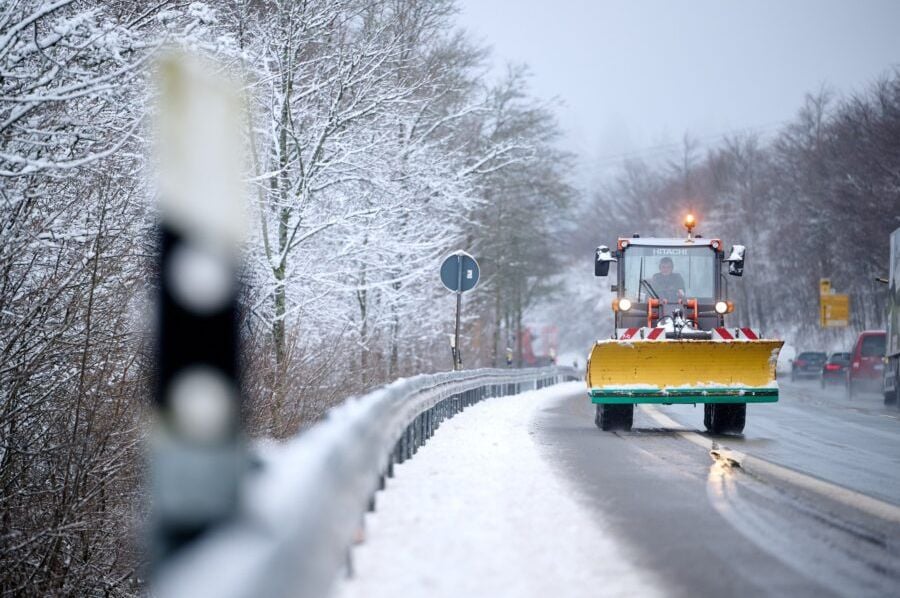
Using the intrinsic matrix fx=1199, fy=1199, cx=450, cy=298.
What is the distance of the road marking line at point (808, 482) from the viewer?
26.1 ft

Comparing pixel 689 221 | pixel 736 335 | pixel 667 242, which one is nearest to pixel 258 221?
pixel 667 242

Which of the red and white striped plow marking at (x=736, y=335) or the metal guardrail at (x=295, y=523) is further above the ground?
the red and white striped plow marking at (x=736, y=335)

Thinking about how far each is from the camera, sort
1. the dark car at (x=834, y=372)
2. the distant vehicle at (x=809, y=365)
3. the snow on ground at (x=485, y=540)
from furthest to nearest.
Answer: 1. the distant vehicle at (x=809, y=365)
2. the dark car at (x=834, y=372)
3. the snow on ground at (x=485, y=540)

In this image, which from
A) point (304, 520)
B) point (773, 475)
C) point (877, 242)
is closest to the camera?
point (304, 520)

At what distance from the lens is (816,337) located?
216ft

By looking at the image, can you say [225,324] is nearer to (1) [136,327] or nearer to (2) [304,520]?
(1) [136,327]

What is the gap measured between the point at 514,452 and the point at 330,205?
10048 millimetres

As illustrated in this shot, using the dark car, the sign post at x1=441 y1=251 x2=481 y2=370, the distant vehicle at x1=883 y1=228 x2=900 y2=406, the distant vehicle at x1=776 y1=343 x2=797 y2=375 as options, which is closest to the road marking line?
the sign post at x1=441 y1=251 x2=481 y2=370

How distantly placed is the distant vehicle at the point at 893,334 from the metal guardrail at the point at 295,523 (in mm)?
20737

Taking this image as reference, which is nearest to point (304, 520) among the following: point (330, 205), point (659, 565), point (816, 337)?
point (659, 565)

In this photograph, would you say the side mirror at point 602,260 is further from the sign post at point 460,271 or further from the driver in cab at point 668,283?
the sign post at point 460,271

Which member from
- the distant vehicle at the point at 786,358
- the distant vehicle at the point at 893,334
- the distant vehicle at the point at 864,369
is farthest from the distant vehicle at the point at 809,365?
the distant vehicle at the point at 893,334

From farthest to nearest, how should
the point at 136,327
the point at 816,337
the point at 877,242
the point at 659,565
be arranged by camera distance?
1. the point at 816,337
2. the point at 877,242
3. the point at 136,327
4. the point at 659,565

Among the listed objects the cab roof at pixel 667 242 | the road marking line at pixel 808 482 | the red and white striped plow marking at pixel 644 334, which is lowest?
the road marking line at pixel 808 482
